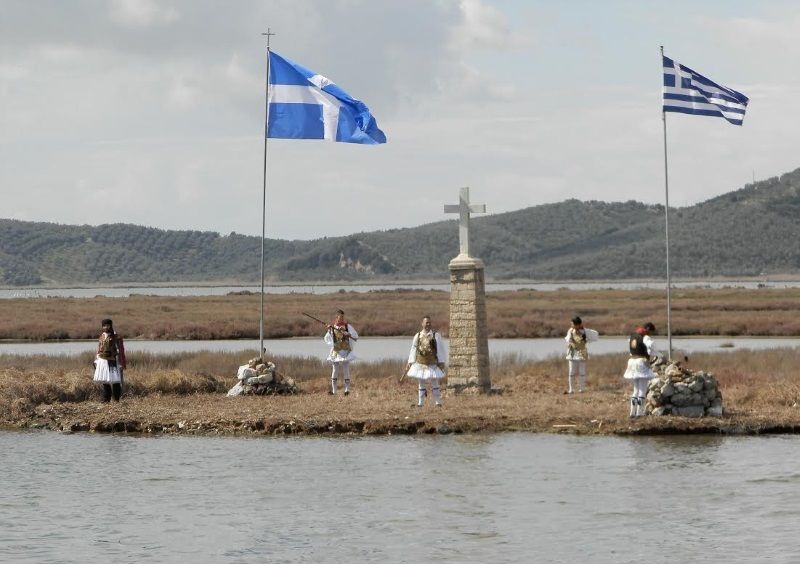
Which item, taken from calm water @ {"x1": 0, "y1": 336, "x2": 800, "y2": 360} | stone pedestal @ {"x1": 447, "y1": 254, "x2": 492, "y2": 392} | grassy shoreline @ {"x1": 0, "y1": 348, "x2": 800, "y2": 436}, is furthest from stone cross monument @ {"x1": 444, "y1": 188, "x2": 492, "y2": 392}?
calm water @ {"x1": 0, "y1": 336, "x2": 800, "y2": 360}

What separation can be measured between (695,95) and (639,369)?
8.37 metres

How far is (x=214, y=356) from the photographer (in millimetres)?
41844

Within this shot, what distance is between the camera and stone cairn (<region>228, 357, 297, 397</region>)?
1216 inches


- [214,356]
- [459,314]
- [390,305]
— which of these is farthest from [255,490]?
[390,305]

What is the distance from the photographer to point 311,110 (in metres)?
30.2

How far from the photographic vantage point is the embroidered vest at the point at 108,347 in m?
28.9

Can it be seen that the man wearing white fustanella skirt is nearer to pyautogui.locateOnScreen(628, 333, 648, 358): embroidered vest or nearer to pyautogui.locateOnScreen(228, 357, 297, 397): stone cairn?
pyautogui.locateOnScreen(628, 333, 648, 358): embroidered vest

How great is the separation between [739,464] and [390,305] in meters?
71.7

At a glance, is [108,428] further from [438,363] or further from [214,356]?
[214,356]

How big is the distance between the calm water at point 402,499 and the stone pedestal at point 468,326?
15.8 feet

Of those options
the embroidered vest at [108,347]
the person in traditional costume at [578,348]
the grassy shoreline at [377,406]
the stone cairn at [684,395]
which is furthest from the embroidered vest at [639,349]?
the embroidered vest at [108,347]

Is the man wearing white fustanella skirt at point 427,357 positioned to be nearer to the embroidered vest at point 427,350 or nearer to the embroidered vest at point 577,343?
the embroidered vest at point 427,350

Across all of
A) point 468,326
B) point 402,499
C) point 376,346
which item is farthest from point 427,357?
point 376,346

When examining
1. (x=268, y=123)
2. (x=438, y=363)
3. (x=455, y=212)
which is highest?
(x=268, y=123)
